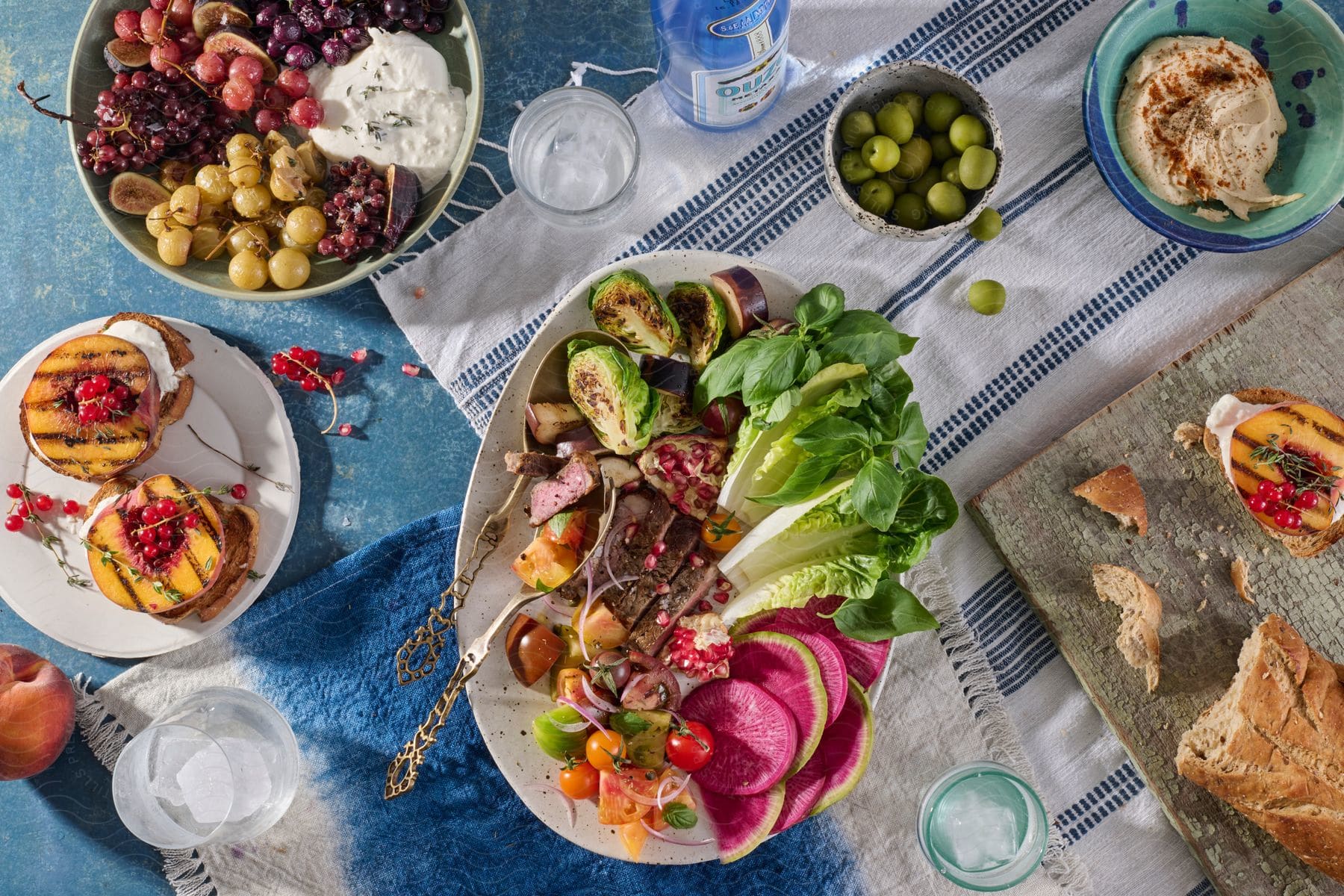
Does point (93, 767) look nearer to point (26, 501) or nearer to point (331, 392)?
point (26, 501)

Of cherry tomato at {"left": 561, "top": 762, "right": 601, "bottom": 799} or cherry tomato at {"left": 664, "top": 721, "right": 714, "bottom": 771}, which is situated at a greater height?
cherry tomato at {"left": 664, "top": 721, "right": 714, "bottom": 771}

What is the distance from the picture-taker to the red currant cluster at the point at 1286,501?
7.91ft

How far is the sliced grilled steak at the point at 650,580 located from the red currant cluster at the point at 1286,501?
1.51m

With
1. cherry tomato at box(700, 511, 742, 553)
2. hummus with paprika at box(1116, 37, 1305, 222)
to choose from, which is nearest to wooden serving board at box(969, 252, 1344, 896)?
hummus with paprika at box(1116, 37, 1305, 222)

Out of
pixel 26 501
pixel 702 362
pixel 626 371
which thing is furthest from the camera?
pixel 26 501

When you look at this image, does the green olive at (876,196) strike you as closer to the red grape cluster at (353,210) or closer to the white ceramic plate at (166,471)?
the red grape cluster at (353,210)

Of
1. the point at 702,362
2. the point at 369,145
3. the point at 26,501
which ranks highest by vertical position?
the point at 369,145

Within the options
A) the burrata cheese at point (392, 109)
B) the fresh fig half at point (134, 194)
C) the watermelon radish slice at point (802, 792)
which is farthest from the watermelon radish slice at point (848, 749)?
the fresh fig half at point (134, 194)

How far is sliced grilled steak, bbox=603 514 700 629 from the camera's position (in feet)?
7.93

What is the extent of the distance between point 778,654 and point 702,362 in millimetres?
790

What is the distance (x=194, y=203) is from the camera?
2.44 meters

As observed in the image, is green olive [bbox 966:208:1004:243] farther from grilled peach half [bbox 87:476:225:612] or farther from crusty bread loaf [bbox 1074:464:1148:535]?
grilled peach half [bbox 87:476:225:612]

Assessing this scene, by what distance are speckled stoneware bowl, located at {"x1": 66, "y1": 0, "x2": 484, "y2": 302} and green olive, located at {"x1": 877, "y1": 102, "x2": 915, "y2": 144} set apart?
3.54 feet

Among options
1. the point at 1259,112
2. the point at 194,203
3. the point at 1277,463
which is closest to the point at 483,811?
the point at 194,203
